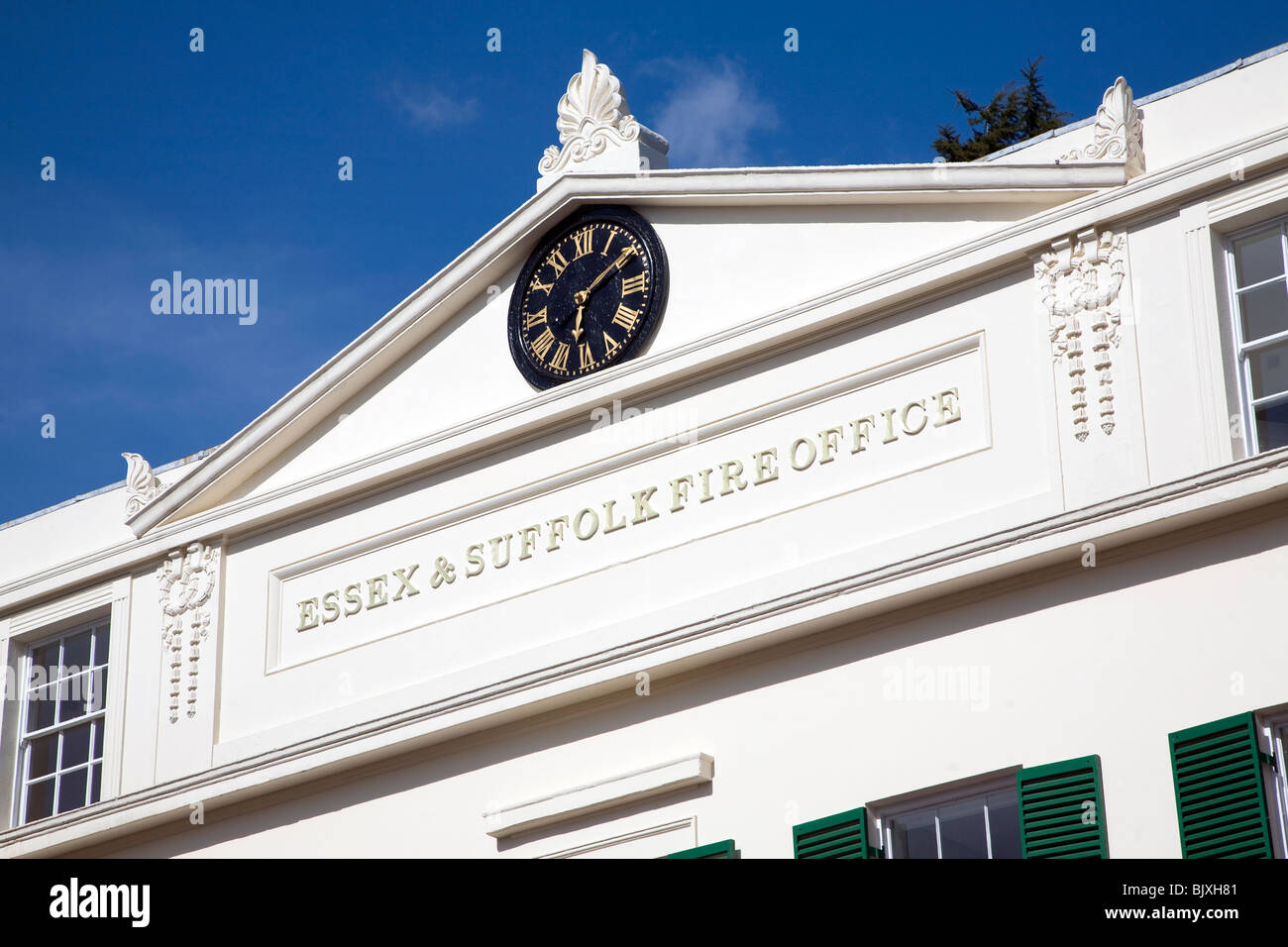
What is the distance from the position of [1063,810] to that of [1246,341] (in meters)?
3.41

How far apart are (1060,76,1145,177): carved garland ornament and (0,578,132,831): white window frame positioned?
952 centimetres

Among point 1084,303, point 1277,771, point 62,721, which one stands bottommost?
point 1277,771

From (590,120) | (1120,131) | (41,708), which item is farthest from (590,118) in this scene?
(41,708)

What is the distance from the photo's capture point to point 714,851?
1553 cm

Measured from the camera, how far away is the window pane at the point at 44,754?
19.8 metres

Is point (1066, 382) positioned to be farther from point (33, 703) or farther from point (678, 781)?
point (33, 703)

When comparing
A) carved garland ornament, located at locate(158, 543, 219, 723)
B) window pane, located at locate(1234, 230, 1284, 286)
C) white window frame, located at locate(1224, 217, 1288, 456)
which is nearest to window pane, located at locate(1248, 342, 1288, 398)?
white window frame, located at locate(1224, 217, 1288, 456)

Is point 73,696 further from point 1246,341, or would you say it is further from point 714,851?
point 1246,341

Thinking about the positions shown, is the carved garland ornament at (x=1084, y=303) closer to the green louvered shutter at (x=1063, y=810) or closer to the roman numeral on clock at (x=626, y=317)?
the green louvered shutter at (x=1063, y=810)

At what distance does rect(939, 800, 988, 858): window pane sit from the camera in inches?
580

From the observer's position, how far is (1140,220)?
49.9ft

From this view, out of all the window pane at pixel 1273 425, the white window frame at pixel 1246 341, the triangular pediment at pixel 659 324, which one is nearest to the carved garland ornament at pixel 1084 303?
the triangular pediment at pixel 659 324
